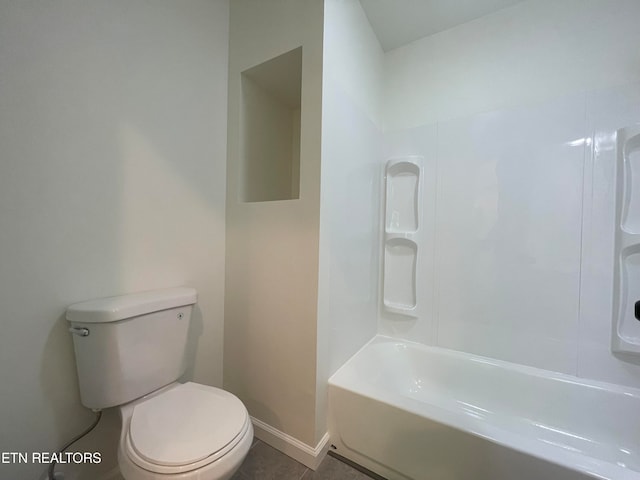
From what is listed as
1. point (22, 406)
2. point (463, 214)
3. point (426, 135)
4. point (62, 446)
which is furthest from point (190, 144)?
point (463, 214)

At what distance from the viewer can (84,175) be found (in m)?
0.93

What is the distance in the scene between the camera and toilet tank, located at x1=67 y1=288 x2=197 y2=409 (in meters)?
0.87

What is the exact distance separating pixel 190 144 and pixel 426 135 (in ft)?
4.89

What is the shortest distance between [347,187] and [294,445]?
1.37 m

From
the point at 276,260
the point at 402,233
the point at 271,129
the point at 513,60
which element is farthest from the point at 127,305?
the point at 513,60

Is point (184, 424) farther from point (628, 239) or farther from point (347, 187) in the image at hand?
point (628, 239)

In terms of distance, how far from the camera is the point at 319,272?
3.73 feet

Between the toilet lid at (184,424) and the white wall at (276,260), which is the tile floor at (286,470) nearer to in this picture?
the white wall at (276,260)

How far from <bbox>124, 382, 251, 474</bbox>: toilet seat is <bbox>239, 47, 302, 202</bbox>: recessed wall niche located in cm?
105

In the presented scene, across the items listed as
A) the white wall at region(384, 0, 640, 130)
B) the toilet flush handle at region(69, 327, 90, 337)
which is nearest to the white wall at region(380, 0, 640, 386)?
the white wall at region(384, 0, 640, 130)

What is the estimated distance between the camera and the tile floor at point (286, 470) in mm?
1117

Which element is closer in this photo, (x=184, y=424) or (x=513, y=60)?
(x=184, y=424)

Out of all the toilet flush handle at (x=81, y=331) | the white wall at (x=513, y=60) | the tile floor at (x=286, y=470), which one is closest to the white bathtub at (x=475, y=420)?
the tile floor at (x=286, y=470)

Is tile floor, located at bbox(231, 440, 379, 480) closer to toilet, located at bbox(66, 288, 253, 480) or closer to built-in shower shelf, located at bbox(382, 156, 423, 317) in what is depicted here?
toilet, located at bbox(66, 288, 253, 480)
